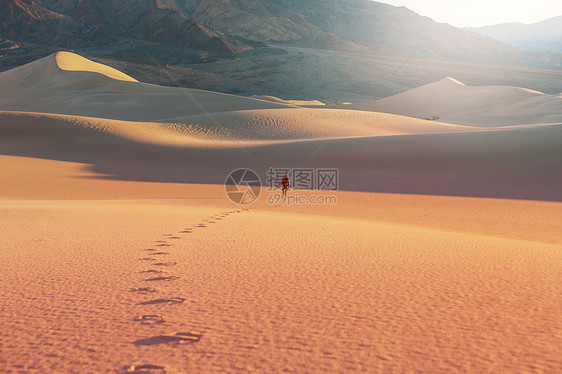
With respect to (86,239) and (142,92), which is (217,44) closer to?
(142,92)

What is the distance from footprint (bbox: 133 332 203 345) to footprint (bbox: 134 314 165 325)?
0.28 metres

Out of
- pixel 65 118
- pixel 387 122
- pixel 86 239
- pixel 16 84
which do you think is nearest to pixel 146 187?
pixel 86 239

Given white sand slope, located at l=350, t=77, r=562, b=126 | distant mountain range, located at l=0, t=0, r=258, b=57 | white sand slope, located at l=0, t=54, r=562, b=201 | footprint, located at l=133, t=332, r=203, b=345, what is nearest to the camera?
footprint, located at l=133, t=332, r=203, b=345

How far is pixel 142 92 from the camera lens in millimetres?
53656

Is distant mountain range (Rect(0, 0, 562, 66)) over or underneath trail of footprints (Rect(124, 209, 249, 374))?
over

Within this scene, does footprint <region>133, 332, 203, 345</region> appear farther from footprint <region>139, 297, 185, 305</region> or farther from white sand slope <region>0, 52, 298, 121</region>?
white sand slope <region>0, 52, 298, 121</region>

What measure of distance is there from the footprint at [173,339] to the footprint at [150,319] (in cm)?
28

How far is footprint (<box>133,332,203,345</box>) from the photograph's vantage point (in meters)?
3.14

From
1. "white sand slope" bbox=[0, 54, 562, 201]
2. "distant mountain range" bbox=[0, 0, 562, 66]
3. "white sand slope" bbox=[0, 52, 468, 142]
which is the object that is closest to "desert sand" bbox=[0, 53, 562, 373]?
"white sand slope" bbox=[0, 54, 562, 201]

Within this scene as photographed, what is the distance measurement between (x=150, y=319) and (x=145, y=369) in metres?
0.76

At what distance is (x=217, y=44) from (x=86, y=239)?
124430 mm

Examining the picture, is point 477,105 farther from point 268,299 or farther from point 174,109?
point 268,299

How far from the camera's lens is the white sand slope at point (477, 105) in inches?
1683

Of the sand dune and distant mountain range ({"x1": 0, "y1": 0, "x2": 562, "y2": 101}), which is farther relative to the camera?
distant mountain range ({"x1": 0, "y1": 0, "x2": 562, "y2": 101})
